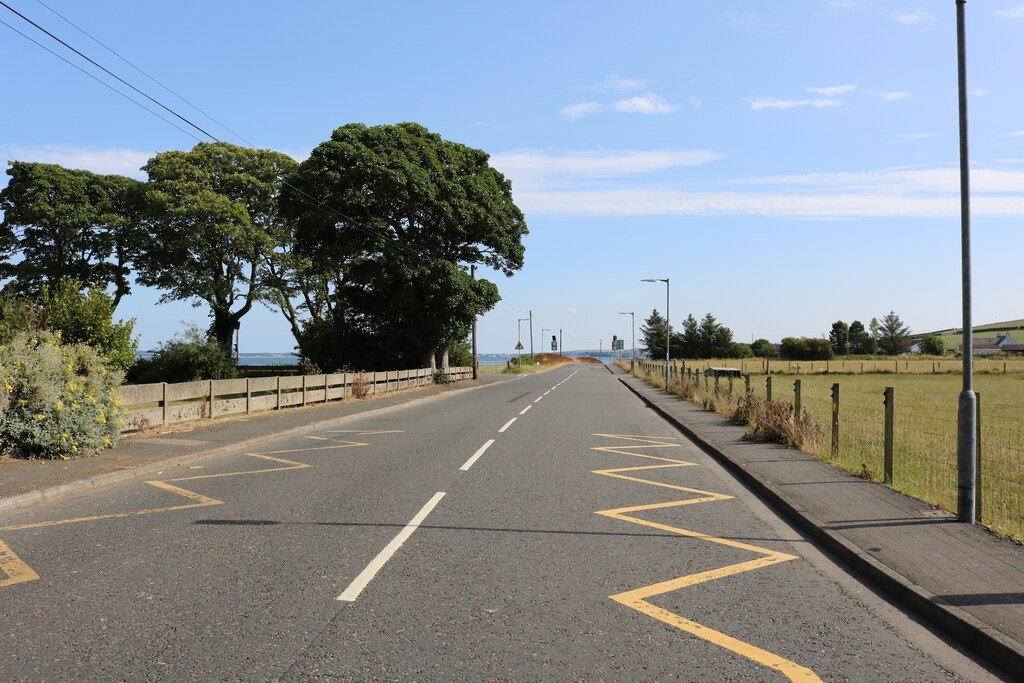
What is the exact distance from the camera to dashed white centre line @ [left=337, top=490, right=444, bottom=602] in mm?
4742

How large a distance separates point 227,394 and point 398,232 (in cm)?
2140

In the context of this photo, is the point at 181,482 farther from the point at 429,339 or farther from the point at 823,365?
the point at 823,365

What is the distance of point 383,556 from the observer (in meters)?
5.60

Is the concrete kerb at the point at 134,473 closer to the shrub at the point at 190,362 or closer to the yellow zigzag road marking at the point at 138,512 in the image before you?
the yellow zigzag road marking at the point at 138,512

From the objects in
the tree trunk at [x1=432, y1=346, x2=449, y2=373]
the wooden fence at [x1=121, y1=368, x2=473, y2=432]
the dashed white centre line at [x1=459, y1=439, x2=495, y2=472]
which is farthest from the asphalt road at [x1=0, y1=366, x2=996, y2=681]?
the tree trunk at [x1=432, y1=346, x2=449, y2=373]

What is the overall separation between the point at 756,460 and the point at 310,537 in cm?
738

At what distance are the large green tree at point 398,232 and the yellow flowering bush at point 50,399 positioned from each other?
2342 centimetres

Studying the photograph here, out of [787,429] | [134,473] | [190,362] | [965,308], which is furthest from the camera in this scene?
[190,362]

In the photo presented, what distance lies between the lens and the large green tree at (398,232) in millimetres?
34656

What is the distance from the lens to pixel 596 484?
9102mm

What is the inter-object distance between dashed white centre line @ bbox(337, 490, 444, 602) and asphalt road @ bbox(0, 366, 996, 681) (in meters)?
0.02

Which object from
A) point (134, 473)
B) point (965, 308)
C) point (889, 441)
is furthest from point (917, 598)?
point (134, 473)

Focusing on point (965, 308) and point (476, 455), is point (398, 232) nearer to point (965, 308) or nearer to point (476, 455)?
point (476, 455)

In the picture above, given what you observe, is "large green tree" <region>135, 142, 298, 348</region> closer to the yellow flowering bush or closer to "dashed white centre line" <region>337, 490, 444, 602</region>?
the yellow flowering bush
